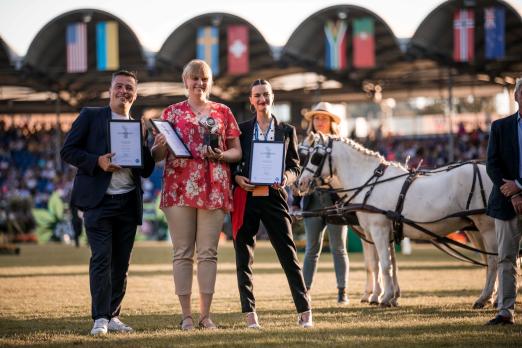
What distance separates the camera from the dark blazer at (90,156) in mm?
8094

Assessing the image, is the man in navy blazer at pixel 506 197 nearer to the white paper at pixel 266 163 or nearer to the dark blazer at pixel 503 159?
the dark blazer at pixel 503 159

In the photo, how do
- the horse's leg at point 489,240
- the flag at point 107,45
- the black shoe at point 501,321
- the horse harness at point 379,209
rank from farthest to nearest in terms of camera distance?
the flag at point 107,45 → the horse harness at point 379,209 → the horse's leg at point 489,240 → the black shoe at point 501,321

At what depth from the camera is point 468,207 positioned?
10930 millimetres

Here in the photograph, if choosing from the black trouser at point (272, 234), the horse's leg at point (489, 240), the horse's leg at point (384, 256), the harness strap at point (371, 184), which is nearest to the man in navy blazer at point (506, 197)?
the black trouser at point (272, 234)

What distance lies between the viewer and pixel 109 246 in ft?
26.7

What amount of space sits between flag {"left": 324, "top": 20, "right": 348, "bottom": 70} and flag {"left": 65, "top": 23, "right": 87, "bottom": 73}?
8.60m

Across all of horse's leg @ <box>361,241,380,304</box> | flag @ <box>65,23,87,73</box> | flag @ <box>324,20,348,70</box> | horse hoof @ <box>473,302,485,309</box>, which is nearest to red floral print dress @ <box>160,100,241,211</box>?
horse hoof @ <box>473,302,485,309</box>

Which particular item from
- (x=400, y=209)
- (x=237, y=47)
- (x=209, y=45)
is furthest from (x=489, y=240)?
(x=209, y=45)

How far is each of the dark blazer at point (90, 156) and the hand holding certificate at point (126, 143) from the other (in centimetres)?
13

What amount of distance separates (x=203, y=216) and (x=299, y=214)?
3.64m

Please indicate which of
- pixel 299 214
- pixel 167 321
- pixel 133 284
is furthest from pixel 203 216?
pixel 133 284

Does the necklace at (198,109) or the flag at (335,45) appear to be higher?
the flag at (335,45)

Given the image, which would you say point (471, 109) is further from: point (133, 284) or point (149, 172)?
point (149, 172)

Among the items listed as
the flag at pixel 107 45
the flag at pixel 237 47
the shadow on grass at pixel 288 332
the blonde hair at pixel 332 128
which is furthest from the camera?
the flag at pixel 107 45
